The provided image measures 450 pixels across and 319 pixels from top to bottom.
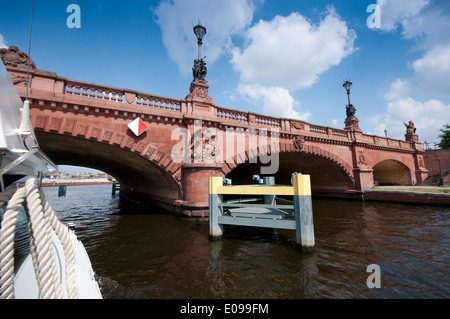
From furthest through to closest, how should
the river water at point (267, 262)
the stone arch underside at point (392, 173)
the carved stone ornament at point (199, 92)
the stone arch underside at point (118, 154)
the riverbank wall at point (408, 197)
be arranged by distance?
the stone arch underside at point (392, 173)
the riverbank wall at point (408, 197)
the carved stone ornament at point (199, 92)
the stone arch underside at point (118, 154)
the river water at point (267, 262)

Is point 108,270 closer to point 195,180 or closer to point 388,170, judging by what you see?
point 195,180

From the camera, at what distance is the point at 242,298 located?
346 cm

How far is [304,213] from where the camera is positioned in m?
5.20

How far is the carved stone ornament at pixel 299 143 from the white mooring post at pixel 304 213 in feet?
29.5

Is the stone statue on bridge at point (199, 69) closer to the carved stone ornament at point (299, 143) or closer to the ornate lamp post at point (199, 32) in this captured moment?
the ornate lamp post at point (199, 32)

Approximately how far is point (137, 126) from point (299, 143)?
10550 mm

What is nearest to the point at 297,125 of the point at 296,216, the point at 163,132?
the point at 163,132

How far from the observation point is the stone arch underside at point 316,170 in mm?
16516

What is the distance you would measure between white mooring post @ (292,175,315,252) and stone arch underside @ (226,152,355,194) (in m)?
10.3

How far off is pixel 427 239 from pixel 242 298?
6951mm

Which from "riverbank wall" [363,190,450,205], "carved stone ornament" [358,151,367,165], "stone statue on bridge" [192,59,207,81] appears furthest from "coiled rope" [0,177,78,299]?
"carved stone ornament" [358,151,367,165]

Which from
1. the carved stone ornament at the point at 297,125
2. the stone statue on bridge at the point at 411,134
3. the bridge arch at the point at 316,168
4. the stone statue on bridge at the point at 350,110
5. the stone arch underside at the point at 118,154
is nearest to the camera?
the stone arch underside at the point at 118,154

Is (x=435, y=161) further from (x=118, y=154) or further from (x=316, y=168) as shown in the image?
(x=118, y=154)

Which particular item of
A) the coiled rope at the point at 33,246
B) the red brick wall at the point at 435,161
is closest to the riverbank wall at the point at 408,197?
the coiled rope at the point at 33,246
